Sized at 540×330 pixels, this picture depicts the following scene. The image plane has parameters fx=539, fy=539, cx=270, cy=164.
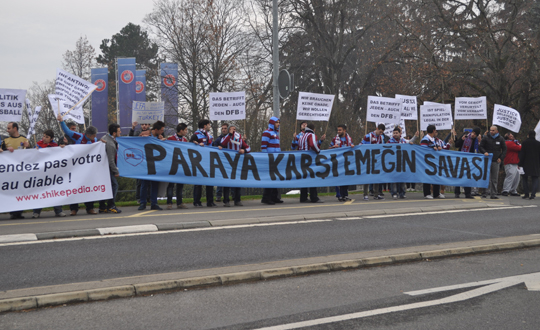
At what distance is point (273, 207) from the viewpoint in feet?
44.2

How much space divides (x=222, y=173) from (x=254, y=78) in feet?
76.9

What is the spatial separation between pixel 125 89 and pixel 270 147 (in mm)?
22972

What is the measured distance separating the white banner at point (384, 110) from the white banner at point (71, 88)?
27.2 ft

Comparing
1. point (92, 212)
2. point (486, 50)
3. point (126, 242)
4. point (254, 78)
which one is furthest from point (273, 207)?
point (254, 78)

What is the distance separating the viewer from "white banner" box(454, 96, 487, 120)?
1739 centimetres

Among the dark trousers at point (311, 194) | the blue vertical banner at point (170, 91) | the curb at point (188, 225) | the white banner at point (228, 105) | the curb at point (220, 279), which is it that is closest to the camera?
the curb at point (220, 279)

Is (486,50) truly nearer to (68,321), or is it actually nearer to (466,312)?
(466,312)

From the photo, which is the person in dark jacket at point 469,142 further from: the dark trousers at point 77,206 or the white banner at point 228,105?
the dark trousers at point 77,206

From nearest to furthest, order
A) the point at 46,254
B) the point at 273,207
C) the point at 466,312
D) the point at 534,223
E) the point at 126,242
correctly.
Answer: the point at 466,312
the point at 46,254
the point at 126,242
the point at 534,223
the point at 273,207

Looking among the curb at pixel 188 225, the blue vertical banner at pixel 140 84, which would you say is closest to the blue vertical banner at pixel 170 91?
the blue vertical banner at pixel 140 84

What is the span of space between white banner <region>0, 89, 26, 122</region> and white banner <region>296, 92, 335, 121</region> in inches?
289

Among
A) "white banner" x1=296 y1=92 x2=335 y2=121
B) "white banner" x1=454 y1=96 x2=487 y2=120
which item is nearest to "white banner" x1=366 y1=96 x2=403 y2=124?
"white banner" x1=296 y1=92 x2=335 y2=121

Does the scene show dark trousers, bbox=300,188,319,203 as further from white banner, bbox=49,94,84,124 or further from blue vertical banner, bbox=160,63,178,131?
blue vertical banner, bbox=160,63,178,131

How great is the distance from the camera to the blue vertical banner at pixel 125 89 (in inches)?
1378
